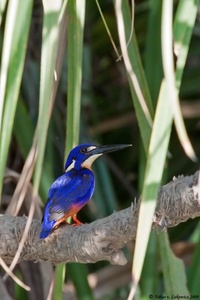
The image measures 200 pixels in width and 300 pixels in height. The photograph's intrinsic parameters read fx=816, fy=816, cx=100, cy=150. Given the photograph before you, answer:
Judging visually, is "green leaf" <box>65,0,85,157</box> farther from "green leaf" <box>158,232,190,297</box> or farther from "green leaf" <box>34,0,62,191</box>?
"green leaf" <box>158,232,190,297</box>

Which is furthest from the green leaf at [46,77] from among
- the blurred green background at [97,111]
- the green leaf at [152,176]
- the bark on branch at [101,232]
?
the bark on branch at [101,232]

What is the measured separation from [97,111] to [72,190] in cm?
165

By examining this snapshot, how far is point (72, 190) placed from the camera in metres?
2.00

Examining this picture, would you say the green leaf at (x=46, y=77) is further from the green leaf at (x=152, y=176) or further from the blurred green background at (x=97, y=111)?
the green leaf at (x=152, y=176)

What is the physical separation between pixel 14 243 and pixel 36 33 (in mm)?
1659

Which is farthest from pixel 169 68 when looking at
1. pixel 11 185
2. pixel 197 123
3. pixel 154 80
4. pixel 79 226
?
pixel 197 123

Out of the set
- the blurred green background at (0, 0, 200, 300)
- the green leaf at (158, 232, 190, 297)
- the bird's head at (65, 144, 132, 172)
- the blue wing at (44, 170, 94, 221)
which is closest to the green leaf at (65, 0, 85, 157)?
the blurred green background at (0, 0, 200, 300)

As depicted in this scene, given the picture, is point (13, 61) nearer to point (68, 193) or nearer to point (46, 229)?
point (46, 229)

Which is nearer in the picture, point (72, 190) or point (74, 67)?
point (74, 67)

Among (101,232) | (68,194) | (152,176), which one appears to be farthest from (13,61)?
(68,194)

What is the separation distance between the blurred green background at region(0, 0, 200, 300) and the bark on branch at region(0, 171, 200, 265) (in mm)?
63

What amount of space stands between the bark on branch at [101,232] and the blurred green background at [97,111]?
6 cm

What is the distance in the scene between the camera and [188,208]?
1352mm

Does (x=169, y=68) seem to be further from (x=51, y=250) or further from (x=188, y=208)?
(x=51, y=250)
